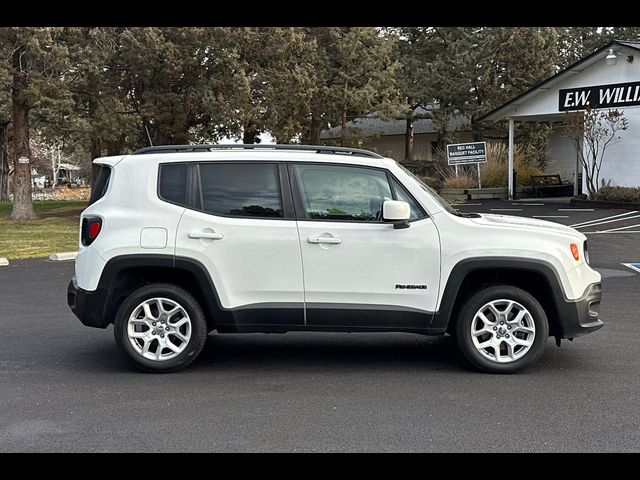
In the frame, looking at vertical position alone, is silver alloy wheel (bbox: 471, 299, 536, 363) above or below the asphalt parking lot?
above

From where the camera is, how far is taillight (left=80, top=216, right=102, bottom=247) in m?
6.17

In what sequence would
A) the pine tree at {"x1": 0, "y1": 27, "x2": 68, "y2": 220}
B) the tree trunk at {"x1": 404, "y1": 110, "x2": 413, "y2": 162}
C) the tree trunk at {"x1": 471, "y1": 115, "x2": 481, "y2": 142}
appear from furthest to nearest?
1. the tree trunk at {"x1": 404, "y1": 110, "x2": 413, "y2": 162}
2. the tree trunk at {"x1": 471, "y1": 115, "x2": 481, "y2": 142}
3. the pine tree at {"x1": 0, "y1": 27, "x2": 68, "y2": 220}

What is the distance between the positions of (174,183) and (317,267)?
1496 mm

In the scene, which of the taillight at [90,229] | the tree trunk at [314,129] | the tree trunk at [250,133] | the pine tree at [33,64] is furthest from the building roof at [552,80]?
the taillight at [90,229]

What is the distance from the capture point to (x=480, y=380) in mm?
5977

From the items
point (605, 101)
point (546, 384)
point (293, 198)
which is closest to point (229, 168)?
point (293, 198)

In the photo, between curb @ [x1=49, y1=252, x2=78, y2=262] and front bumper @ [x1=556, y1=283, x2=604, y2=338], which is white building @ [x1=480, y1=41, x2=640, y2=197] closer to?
curb @ [x1=49, y1=252, x2=78, y2=262]

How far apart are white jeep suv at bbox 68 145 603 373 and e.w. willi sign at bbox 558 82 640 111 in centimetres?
2104

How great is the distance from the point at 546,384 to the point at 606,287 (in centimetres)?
546

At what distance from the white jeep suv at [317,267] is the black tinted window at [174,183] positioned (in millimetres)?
20

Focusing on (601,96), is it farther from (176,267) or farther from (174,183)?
(176,267)

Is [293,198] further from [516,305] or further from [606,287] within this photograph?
[606,287]

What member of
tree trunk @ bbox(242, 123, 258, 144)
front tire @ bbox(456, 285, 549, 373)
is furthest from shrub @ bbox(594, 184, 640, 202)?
front tire @ bbox(456, 285, 549, 373)

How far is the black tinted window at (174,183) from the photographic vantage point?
6.22 metres
